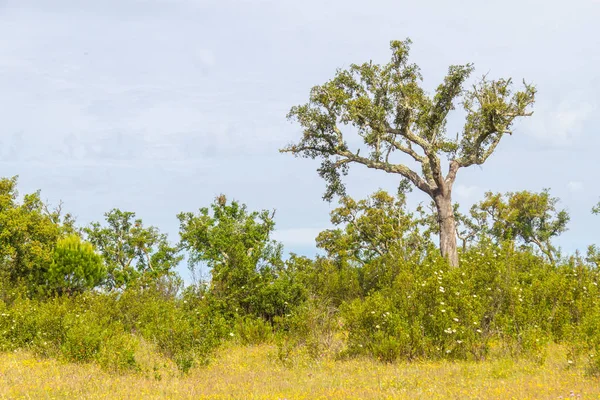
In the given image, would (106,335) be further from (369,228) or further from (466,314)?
(369,228)

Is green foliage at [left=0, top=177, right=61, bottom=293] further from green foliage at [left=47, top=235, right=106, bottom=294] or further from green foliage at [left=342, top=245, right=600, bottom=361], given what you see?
green foliage at [left=342, top=245, right=600, bottom=361]

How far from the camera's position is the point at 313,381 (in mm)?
10000

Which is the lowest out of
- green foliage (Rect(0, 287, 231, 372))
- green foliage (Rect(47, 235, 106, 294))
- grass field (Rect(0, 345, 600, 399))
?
grass field (Rect(0, 345, 600, 399))

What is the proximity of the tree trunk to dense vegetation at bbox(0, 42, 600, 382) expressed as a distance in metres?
0.05

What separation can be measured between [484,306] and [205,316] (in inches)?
284

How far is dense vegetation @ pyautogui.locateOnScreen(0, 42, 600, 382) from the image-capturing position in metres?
12.3

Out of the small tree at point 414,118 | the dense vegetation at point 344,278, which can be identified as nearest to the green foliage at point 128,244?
the dense vegetation at point 344,278

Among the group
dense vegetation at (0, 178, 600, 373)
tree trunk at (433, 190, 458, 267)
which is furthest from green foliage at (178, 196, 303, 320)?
tree trunk at (433, 190, 458, 267)

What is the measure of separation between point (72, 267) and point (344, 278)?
44.0 ft

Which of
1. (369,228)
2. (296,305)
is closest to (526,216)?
(369,228)

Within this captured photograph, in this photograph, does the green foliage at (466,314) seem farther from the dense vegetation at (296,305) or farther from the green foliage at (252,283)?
the green foliage at (252,283)

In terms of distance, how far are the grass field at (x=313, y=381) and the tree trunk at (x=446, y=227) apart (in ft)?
29.6

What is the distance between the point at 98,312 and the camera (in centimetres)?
1783

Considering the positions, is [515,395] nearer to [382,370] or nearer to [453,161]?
[382,370]
